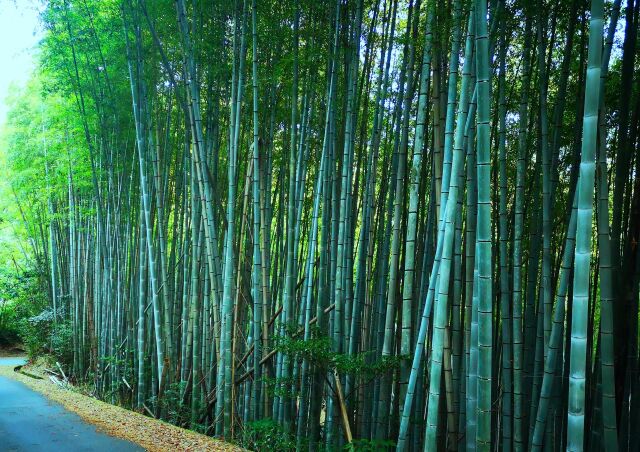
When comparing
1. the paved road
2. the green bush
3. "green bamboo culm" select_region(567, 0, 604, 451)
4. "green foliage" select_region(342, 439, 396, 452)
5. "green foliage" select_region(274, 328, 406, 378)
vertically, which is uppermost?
"green bamboo culm" select_region(567, 0, 604, 451)

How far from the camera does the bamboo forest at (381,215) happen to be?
2947 millimetres

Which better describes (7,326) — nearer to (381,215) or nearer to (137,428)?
(137,428)

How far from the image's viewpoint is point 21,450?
380cm

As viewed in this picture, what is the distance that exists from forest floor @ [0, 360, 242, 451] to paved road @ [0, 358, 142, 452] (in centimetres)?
9

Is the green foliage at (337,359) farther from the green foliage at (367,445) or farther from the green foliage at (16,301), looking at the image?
the green foliage at (16,301)

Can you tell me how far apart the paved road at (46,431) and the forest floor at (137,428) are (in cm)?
9

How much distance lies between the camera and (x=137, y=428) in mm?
4375

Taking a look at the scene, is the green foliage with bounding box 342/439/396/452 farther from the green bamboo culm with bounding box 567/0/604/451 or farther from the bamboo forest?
the green bamboo culm with bounding box 567/0/604/451

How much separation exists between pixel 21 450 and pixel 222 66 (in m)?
3.61

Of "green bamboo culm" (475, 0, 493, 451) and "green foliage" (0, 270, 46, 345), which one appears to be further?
"green foliage" (0, 270, 46, 345)

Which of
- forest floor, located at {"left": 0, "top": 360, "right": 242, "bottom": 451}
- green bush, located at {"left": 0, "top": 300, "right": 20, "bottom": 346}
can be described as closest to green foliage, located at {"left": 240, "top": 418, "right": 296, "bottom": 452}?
forest floor, located at {"left": 0, "top": 360, "right": 242, "bottom": 451}

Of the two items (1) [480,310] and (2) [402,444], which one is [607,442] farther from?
(2) [402,444]

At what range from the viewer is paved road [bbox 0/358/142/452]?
3875mm

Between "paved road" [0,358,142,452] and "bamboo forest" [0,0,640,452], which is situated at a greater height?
"bamboo forest" [0,0,640,452]
